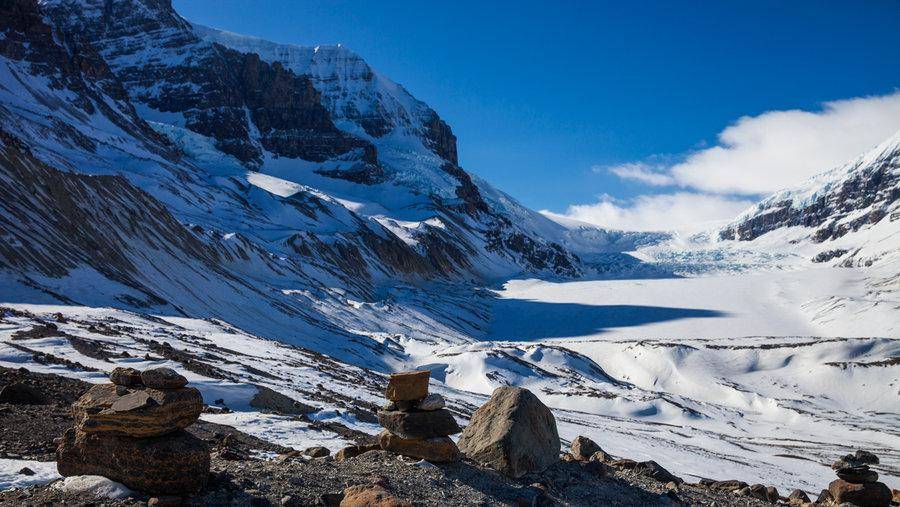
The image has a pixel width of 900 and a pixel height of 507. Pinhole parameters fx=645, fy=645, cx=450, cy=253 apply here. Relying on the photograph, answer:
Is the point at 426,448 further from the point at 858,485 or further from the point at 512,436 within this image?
the point at 858,485

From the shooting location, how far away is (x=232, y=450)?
13758 mm

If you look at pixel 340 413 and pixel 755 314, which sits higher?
pixel 755 314

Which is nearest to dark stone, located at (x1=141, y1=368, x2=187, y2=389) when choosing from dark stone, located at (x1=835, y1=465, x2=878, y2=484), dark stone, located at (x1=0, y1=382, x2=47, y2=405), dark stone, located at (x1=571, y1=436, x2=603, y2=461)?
dark stone, located at (x1=0, y1=382, x2=47, y2=405)

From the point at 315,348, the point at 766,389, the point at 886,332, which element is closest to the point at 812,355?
the point at 766,389

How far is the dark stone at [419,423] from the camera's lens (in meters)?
12.9

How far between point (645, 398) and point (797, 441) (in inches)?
535

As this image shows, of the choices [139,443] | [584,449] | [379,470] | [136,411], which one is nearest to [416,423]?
[379,470]

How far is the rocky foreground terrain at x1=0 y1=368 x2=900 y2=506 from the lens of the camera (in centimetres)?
963

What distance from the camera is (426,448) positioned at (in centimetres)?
1285

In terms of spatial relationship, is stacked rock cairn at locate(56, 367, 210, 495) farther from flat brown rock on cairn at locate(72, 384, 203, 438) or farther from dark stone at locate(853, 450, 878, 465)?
dark stone at locate(853, 450, 878, 465)

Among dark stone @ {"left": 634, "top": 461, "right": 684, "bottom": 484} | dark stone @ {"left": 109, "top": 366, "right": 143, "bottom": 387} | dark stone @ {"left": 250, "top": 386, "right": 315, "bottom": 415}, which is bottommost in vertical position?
dark stone @ {"left": 250, "top": 386, "right": 315, "bottom": 415}

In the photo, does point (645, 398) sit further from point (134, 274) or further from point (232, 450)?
point (232, 450)

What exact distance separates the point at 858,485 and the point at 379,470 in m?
12.4

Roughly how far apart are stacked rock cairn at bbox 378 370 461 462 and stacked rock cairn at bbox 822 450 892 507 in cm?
1037
